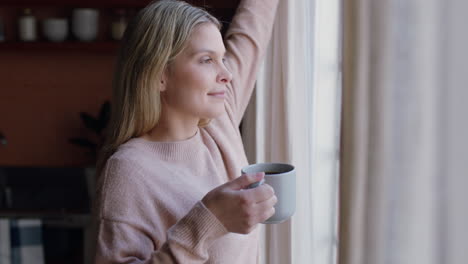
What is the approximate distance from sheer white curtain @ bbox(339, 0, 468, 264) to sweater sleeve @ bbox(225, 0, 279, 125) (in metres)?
0.34

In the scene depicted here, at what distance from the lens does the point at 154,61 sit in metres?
1.11

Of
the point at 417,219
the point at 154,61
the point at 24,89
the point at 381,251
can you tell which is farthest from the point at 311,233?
the point at 24,89

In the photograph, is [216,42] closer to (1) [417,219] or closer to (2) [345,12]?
(2) [345,12]

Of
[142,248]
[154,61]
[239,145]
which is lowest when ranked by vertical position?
[142,248]

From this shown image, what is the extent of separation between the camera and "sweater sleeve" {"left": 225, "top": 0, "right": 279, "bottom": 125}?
1496mm

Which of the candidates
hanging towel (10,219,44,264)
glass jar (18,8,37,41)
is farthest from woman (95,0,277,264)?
glass jar (18,8,37,41)

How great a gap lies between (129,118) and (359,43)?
1.48 feet

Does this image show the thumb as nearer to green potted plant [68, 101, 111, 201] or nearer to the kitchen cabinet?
green potted plant [68, 101, 111, 201]

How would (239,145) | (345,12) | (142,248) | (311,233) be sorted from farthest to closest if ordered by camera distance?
(311,233), (239,145), (345,12), (142,248)

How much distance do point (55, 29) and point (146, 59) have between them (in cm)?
225

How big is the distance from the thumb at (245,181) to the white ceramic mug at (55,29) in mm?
2491

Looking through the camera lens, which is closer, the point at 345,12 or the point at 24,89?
the point at 345,12

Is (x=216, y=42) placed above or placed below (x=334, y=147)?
above

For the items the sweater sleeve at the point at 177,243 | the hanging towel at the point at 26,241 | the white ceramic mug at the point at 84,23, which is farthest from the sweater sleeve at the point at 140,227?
the white ceramic mug at the point at 84,23
